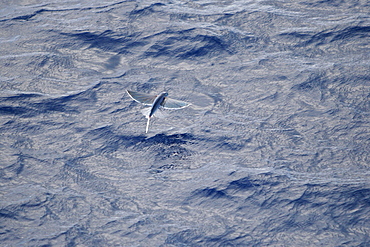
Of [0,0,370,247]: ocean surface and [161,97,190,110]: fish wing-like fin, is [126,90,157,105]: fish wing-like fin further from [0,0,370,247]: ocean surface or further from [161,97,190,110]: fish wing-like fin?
[0,0,370,247]: ocean surface

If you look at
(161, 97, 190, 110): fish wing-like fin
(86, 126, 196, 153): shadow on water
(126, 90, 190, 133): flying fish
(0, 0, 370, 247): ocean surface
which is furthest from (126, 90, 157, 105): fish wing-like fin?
(86, 126, 196, 153): shadow on water

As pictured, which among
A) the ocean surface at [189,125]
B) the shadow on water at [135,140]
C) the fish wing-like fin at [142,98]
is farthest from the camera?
the fish wing-like fin at [142,98]

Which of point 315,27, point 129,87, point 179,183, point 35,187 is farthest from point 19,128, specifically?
point 315,27

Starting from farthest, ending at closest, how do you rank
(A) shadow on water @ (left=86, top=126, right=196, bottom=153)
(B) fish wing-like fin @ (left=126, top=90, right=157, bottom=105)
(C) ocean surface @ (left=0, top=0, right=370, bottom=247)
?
(B) fish wing-like fin @ (left=126, top=90, right=157, bottom=105)
(A) shadow on water @ (left=86, top=126, right=196, bottom=153)
(C) ocean surface @ (left=0, top=0, right=370, bottom=247)

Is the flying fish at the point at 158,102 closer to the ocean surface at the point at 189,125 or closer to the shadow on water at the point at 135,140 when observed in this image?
the shadow on water at the point at 135,140

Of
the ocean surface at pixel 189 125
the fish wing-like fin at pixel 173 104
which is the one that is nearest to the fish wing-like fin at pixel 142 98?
the fish wing-like fin at pixel 173 104

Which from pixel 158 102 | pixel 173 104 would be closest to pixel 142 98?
pixel 158 102

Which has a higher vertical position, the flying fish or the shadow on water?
the flying fish

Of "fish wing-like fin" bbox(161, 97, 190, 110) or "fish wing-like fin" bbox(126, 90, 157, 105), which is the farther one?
"fish wing-like fin" bbox(126, 90, 157, 105)
